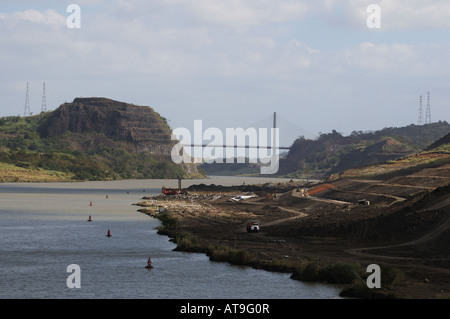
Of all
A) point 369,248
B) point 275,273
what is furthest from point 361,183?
point 275,273

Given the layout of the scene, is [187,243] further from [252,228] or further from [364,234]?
[364,234]

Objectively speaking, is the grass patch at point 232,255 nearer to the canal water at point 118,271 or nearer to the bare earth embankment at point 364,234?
the canal water at point 118,271

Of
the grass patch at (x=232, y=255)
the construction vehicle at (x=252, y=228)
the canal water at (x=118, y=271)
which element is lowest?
the canal water at (x=118, y=271)

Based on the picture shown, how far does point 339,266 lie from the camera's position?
172 ft

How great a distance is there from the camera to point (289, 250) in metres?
67.0

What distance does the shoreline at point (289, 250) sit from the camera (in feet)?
160

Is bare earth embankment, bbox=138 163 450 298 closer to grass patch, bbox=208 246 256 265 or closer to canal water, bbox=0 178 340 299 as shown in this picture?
grass patch, bbox=208 246 256 265

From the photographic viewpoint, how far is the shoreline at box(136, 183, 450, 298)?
4863 centimetres

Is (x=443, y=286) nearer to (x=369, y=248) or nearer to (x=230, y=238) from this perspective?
(x=369, y=248)

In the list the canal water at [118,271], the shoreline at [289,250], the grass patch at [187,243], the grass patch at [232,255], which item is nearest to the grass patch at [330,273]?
the shoreline at [289,250]

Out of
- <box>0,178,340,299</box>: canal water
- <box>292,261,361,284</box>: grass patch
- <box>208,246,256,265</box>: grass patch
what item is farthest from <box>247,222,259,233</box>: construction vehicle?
<box>292,261,361,284</box>: grass patch

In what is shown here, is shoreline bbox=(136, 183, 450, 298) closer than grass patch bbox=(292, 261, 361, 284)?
Yes
